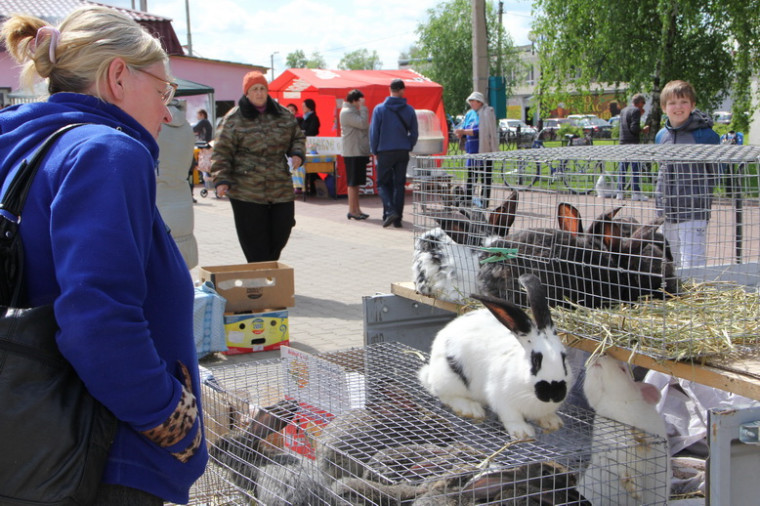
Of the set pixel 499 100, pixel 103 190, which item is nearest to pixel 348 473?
pixel 103 190

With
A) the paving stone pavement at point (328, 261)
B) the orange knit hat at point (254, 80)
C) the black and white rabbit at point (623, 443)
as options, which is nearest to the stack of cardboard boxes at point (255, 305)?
the paving stone pavement at point (328, 261)

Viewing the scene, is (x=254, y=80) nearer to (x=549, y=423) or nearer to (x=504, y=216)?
(x=504, y=216)

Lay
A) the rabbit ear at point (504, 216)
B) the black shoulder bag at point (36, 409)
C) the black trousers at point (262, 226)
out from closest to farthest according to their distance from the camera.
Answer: the black shoulder bag at point (36, 409) < the rabbit ear at point (504, 216) < the black trousers at point (262, 226)

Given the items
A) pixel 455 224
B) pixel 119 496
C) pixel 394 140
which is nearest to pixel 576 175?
pixel 455 224

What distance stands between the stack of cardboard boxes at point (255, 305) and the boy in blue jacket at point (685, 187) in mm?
2873

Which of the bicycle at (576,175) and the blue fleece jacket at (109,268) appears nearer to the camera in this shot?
the blue fleece jacket at (109,268)

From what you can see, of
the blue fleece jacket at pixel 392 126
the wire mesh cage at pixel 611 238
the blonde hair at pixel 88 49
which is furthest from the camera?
the blue fleece jacket at pixel 392 126

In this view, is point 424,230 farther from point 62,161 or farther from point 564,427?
point 62,161

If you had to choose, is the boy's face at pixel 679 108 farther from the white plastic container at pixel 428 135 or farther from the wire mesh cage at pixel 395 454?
the white plastic container at pixel 428 135

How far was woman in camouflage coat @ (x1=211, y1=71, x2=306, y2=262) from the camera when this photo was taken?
20.1 ft

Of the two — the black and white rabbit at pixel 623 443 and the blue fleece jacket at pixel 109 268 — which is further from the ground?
the blue fleece jacket at pixel 109 268

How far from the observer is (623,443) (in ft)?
8.49

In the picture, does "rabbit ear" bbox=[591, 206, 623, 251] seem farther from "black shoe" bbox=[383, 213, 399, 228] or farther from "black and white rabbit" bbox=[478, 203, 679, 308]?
"black shoe" bbox=[383, 213, 399, 228]

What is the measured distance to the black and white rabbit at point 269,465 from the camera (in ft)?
8.64
